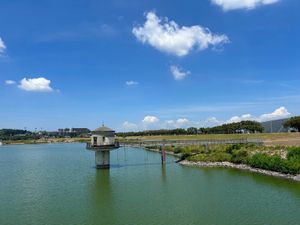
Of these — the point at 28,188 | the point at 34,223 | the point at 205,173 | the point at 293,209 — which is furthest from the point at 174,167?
the point at 34,223

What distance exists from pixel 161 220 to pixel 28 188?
22216mm

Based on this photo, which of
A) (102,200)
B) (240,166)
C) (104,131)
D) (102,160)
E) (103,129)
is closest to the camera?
(102,200)

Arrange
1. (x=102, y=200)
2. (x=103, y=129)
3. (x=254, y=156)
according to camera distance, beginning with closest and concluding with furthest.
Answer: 1. (x=102, y=200)
2. (x=254, y=156)
3. (x=103, y=129)

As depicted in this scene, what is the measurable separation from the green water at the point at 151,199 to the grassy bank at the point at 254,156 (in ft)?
11.5

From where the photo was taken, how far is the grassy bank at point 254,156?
4816cm

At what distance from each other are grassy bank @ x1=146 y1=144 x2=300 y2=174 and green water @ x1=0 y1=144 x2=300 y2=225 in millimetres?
3517

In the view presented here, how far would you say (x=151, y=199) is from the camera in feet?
115

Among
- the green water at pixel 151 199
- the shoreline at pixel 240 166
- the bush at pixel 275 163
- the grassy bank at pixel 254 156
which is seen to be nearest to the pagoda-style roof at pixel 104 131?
the green water at pixel 151 199

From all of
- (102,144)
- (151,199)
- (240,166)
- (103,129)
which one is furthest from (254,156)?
(151,199)

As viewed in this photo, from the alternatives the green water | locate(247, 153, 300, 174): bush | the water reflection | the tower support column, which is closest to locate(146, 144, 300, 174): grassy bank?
locate(247, 153, 300, 174): bush

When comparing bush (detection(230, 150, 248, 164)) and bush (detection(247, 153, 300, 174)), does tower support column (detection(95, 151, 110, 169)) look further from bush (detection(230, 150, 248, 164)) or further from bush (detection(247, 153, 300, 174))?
bush (detection(247, 153, 300, 174))

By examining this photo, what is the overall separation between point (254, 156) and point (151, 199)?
27.4 meters

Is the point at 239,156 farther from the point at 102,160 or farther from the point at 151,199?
the point at 151,199

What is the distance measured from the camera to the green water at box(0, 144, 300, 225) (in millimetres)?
28156
